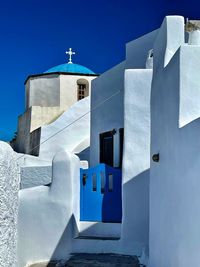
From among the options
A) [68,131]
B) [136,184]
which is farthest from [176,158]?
[68,131]

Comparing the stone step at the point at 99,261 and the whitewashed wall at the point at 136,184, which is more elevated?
the whitewashed wall at the point at 136,184

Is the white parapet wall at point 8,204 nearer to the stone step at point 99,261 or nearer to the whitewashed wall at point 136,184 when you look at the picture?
the stone step at point 99,261

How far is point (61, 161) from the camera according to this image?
10469 mm

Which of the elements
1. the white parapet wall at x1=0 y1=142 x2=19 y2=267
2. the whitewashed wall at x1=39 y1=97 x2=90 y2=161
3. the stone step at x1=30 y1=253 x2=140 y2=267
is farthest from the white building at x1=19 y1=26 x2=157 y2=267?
the whitewashed wall at x1=39 y1=97 x2=90 y2=161

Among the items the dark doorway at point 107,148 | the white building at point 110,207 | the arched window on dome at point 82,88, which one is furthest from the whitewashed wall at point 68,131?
the white building at point 110,207

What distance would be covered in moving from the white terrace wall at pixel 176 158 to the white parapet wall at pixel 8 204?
2850 millimetres

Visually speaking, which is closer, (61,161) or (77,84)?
(61,161)

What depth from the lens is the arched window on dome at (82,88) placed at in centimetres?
2462

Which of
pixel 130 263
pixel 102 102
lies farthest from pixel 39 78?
pixel 130 263

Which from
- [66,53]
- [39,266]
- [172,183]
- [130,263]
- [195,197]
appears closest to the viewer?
[195,197]

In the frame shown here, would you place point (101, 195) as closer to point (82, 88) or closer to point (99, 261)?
point (99, 261)

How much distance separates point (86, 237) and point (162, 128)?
475 cm

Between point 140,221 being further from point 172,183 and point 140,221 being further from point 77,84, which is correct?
point 77,84

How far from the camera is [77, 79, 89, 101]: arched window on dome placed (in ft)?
80.8
